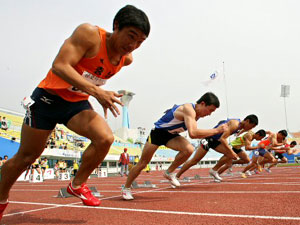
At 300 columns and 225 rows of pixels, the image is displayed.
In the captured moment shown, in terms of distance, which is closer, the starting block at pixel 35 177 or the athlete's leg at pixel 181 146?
the athlete's leg at pixel 181 146

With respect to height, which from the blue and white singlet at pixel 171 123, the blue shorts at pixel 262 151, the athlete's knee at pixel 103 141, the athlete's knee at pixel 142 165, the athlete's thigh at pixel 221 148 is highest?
the athlete's knee at pixel 103 141

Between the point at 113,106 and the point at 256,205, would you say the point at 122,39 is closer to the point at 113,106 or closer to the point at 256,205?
the point at 113,106

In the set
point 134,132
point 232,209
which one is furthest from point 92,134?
point 134,132

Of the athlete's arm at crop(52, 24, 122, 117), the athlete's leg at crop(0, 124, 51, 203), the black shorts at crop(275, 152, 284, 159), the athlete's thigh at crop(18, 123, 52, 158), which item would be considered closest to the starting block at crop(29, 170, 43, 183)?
the black shorts at crop(275, 152, 284, 159)

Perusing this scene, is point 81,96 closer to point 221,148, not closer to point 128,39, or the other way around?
point 128,39

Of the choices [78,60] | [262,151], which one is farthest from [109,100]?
[262,151]

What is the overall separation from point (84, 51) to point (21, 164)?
3.96 ft

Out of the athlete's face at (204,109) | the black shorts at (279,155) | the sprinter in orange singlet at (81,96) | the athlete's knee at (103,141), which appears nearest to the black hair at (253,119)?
the athlete's face at (204,109)

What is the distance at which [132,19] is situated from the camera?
7.06 feet

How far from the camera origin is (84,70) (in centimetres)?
240

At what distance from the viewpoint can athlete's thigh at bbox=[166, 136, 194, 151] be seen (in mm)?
4803

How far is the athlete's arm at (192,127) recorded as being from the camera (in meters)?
3.83

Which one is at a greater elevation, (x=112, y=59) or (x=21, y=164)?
(x=112, y=59)

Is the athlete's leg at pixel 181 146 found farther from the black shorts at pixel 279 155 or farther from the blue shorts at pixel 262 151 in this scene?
the black shorts at pixel 279 155
